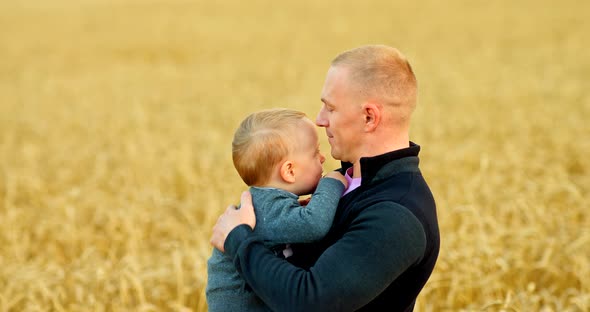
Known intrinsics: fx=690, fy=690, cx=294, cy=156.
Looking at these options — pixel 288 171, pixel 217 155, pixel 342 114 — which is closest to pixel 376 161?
pixel 342 114

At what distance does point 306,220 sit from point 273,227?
0.11 meters

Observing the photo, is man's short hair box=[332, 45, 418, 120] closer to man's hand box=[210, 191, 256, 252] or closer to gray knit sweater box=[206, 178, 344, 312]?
gray knit sweater box=[206, 178, 344, 312]

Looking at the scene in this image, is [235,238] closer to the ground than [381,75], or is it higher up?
closer to the ground

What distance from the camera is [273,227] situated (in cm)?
198

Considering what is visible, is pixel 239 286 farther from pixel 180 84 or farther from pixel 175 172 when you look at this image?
pixel 180 84

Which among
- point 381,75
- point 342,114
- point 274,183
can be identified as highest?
point 381,75

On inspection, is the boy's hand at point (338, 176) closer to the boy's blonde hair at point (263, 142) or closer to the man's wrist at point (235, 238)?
the boy's blonde hair at point (263, 142)

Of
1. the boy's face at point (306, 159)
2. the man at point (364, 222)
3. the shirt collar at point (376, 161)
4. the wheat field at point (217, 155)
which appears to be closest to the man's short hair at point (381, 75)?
the man at point (364, 222)

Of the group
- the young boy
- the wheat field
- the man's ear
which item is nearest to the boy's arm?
the young boy

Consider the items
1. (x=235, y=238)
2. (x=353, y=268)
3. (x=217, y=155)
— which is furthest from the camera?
(x=217, y=155)

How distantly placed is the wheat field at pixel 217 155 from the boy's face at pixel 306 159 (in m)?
1.22

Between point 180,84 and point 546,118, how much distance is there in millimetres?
7716

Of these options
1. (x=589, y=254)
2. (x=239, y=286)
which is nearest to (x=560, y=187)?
(x=589, y=254)

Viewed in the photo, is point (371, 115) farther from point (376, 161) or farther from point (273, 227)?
point (273, 227)
